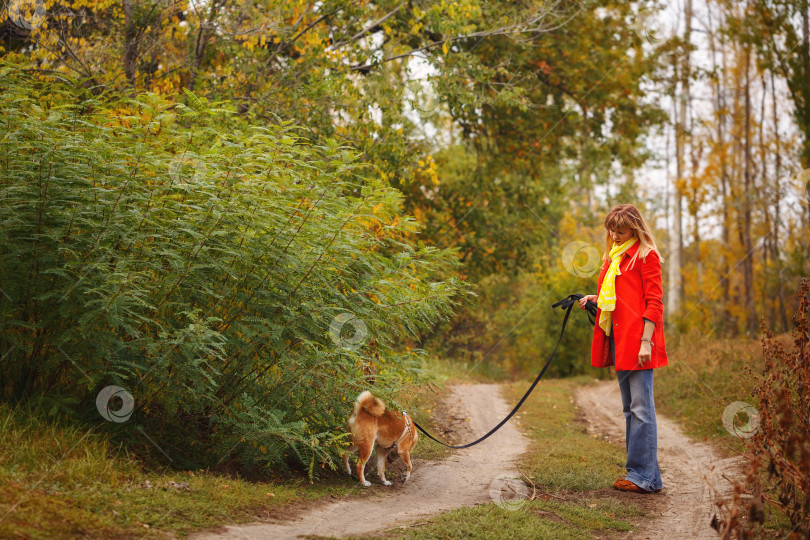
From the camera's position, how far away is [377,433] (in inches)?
232

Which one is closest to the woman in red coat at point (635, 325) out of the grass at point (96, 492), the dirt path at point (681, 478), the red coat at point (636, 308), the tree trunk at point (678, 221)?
the red coat at point (636, 308)

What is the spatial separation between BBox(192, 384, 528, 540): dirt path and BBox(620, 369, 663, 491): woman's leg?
141 centimetres

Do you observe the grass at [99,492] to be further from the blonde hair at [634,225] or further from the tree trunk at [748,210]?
the tree trunk at [748,210]

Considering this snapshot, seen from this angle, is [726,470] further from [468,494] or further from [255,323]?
[255,323]

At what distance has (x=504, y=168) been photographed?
55.9ft

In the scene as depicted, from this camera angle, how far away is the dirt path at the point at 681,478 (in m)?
4.90

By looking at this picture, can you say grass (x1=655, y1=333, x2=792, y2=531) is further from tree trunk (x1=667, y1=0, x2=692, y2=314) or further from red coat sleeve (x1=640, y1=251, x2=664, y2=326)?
tree trunk (x1=667, y1=0, x2=692, y2=314)

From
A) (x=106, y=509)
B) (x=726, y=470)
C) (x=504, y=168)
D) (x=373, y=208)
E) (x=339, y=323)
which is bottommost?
(x=726, y=470)

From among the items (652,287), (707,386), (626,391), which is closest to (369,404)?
(626,391)

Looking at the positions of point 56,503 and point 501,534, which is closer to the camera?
point 56,503

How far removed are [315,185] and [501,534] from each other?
3373 mm

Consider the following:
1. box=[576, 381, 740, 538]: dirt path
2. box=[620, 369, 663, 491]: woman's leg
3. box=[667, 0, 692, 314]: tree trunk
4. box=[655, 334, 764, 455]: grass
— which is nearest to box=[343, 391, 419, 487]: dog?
box=[620, 369, 663, 491]: woman's leg

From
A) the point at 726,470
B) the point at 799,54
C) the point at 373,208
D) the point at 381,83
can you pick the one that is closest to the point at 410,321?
the point at 373,208

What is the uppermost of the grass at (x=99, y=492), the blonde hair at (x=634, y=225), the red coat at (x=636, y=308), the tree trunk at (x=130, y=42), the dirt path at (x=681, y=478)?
the tree trunk at (x=130, y=42)
